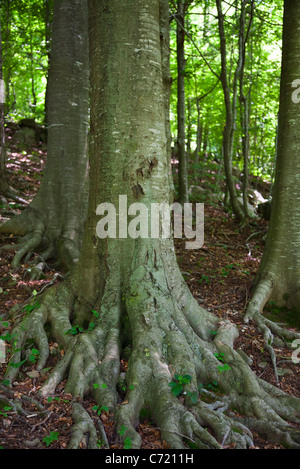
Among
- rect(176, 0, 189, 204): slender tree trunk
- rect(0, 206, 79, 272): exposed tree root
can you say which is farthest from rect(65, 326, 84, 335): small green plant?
rect(176, 0, 189, 204): slender tree trunk

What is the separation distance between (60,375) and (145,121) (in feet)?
9.16

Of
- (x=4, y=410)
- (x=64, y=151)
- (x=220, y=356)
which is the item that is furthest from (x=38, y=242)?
(x=220, y=356)

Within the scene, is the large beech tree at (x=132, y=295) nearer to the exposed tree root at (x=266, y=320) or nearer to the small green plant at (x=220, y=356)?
the small green plant at (x=220, y=356)

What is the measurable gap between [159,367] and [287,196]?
3.36 metres

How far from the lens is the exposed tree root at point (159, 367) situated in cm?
301

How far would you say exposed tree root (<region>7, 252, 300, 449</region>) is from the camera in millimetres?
3010

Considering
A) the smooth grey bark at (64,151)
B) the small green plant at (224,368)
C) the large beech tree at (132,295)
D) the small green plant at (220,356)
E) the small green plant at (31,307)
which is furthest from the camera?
the smooth grey bark at (64,151)

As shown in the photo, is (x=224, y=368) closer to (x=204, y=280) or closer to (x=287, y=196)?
(x=204, y=280)

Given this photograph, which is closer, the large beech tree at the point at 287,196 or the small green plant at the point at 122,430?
the small green plant at the point at 122,430

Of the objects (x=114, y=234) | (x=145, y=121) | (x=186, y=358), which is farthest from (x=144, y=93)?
(x=186, y=358)

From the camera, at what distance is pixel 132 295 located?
3.94 meters

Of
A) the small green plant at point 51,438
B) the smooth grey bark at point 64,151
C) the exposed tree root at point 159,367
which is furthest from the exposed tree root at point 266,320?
the smooth grey bark at point 64,151

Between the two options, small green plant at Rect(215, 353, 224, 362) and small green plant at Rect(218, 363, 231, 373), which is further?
small green plant at Rect(215, 353, 224, 362)

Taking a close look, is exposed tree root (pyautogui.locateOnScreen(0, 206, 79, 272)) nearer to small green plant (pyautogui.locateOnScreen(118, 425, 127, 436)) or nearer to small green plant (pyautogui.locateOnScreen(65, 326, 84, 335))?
small green plant (pyautogui.locateOnScreen(65, 326, 84, 335))
